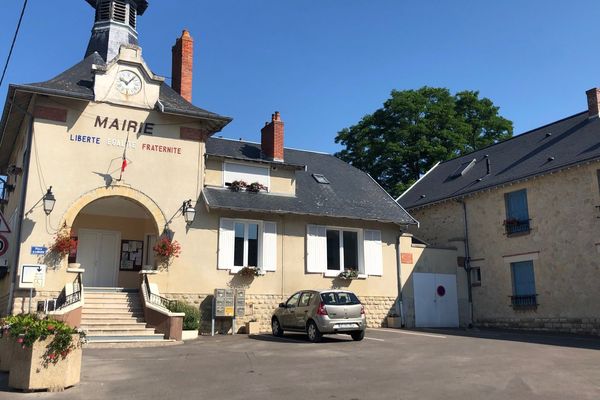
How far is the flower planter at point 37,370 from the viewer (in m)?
7.93

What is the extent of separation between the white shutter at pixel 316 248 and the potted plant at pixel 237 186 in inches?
110

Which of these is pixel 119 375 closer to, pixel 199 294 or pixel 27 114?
pixel 199 294

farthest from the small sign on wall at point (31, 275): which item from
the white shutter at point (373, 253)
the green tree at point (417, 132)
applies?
the green tree at point (417, 132)

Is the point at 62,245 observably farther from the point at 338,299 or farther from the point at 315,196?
the point at 315,196

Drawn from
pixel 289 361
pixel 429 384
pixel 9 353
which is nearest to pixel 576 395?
pixel 429 384

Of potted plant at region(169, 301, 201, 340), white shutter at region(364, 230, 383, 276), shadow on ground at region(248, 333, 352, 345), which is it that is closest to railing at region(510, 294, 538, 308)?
white shutter at region(364, 230, 383, 276)

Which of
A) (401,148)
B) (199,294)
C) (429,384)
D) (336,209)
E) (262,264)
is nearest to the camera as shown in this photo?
(429,384)

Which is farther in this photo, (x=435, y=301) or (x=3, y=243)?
(x=435, y=301)

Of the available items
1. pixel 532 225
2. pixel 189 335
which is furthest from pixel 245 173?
pixel 532 225

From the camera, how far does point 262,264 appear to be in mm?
18922

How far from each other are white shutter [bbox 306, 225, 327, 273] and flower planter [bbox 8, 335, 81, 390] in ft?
39.6

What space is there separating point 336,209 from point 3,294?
11630 mm

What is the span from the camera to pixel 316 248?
19.9 m

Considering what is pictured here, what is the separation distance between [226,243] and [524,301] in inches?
447
